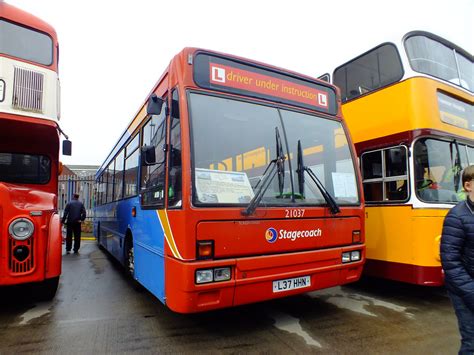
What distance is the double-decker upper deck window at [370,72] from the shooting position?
17.1 ft

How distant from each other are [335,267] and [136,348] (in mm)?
2327

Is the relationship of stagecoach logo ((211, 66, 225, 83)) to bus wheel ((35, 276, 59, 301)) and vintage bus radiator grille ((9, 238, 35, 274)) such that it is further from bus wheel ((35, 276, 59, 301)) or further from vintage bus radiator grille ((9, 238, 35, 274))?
bus wheel ((35, 276, 59, 301))

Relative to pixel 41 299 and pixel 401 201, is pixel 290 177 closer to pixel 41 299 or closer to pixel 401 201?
pixel 401 201

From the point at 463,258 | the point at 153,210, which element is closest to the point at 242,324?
the point at 153,210

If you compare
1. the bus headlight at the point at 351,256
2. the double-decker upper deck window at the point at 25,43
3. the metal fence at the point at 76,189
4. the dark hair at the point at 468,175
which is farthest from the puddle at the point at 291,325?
the metal fence at the point at 76,189

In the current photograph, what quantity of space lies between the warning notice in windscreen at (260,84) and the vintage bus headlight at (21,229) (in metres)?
2.66

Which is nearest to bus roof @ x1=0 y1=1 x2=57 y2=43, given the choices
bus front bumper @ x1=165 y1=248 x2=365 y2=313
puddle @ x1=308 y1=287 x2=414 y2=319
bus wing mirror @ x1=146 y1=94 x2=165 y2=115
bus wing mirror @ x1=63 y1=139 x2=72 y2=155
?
bus wing mirror @ x1=63 y1=139 x2=72 y2=155

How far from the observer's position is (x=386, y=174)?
513 centimetres

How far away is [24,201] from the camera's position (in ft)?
14.1

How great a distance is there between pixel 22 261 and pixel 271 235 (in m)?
2.99

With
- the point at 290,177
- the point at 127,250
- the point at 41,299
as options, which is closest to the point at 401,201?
the point at 290,177

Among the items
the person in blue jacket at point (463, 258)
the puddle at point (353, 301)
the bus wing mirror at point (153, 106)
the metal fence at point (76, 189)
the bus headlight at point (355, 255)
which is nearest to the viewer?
the person in blue jacket at point (463, 258)

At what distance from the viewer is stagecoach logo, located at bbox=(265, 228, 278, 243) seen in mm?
Answer: 3502

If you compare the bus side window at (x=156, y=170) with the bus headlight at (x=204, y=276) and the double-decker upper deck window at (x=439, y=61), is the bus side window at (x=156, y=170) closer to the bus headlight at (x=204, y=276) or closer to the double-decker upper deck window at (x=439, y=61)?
the bus headlight at (x=204, y=276)
